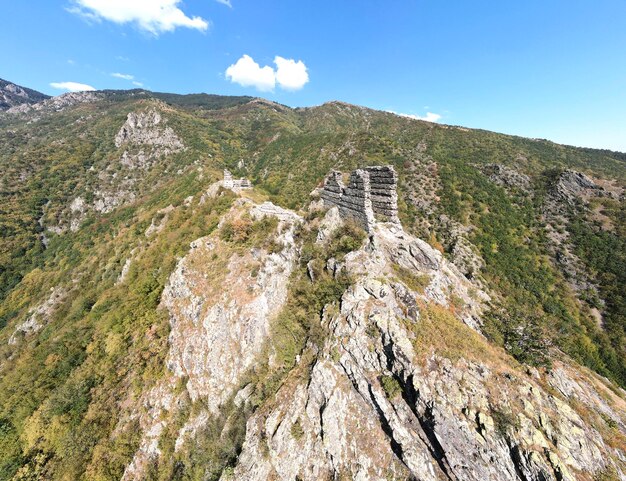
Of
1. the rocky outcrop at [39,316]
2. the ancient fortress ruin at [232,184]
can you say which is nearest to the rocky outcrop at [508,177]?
the ancient fortress ruin at [232,184]

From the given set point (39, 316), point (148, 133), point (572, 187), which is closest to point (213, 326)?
point (39, 316)

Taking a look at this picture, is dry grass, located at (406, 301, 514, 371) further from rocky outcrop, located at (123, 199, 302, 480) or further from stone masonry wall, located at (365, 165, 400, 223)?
rocky outcrop, located at (123, 199, 302, 480)

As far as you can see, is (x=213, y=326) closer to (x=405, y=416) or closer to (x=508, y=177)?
(x=405, y=416)

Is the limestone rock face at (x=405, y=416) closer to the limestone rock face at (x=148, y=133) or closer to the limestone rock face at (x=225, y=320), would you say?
the limestone rock face at (x=225, y=320)

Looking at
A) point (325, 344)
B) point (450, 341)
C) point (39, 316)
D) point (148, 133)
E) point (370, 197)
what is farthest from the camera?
point (148, 133)

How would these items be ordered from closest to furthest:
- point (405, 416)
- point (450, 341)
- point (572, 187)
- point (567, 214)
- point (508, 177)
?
point (405, 416) < point (450, 341) < point (567, 214) < point (572, 187) < point (508, 177)

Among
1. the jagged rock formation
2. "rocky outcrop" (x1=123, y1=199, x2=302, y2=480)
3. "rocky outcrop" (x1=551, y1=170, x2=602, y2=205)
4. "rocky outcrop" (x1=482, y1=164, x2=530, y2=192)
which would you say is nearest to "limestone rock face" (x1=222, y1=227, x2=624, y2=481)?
"rocky outcrop" (x1=123, y1=199, x2=302, y2=480)
